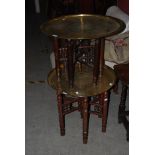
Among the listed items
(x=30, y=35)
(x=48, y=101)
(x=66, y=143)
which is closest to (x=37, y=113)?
(x=48, y=101)

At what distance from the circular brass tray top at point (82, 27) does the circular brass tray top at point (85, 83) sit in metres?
0.36

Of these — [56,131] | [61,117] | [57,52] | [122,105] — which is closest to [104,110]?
[122,105]

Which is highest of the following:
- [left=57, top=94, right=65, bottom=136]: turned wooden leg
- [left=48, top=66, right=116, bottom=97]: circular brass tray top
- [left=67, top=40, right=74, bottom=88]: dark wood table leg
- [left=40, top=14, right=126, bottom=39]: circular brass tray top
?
[left=40, top=14, right=126, bottom=39]: circular brass tray top

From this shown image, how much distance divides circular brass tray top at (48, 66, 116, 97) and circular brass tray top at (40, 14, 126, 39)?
1.19 ft

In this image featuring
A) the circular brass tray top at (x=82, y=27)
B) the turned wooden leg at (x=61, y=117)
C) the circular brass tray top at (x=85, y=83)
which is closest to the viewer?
the circular brass tray top at (x=82, y=27)

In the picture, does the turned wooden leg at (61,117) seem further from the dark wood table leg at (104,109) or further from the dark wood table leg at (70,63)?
the dark wood table leg at (104,109)

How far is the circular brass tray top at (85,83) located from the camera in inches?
77.0

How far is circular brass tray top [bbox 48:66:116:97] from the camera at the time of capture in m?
1.96

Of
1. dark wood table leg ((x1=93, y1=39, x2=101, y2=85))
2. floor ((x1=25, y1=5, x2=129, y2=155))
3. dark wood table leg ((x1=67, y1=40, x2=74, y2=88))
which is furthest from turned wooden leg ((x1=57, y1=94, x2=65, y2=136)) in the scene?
dark wood table leg ((x1=93, y1=39, x2=101, y2=85))

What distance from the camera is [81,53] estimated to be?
80.1 inches

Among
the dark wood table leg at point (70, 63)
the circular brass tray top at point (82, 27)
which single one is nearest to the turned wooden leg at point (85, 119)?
the dark wood table leg at point (70, 63)

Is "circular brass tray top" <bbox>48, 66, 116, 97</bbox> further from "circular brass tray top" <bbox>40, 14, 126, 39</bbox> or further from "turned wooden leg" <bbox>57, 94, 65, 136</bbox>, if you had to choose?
"circular brass tray top" <bbox>40, 14, 126, 39</bbox>
